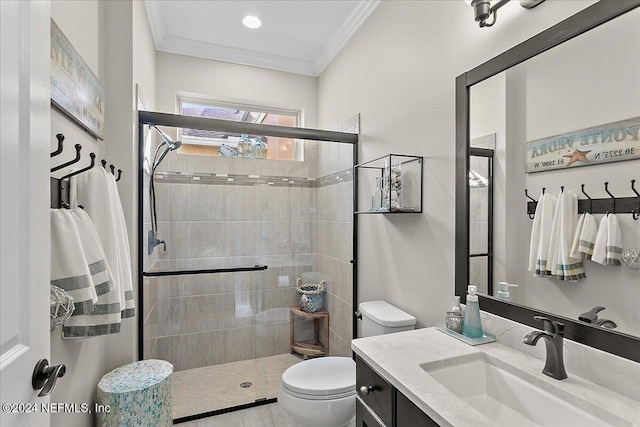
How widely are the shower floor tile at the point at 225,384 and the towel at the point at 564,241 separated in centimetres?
203

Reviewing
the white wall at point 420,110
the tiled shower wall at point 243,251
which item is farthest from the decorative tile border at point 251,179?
the white wall at point 420,110

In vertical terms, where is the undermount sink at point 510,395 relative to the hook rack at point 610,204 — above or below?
below

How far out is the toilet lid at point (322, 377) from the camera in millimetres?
1635

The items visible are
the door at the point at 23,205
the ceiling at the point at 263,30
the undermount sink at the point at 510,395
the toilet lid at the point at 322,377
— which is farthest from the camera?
the ceiling at the point at 263,30

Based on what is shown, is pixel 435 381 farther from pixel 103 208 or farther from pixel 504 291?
pixel 103 208

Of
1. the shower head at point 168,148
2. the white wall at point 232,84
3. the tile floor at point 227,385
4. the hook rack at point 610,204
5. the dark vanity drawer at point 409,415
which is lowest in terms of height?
the tile floor at point 227,385

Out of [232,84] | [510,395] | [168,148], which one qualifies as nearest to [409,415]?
[510,395]

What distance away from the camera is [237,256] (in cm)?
243

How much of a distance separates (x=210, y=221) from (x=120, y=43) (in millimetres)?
1208

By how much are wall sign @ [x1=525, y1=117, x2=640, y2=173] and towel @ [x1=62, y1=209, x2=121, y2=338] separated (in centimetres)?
159

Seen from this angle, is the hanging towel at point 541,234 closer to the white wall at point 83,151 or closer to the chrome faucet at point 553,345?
the chrome faucet at point 553,345

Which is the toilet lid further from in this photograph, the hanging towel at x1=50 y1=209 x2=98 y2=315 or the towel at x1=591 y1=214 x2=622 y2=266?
the towel at x1=591 y1=214 x2=622 y2=266

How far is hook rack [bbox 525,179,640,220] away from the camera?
866mm

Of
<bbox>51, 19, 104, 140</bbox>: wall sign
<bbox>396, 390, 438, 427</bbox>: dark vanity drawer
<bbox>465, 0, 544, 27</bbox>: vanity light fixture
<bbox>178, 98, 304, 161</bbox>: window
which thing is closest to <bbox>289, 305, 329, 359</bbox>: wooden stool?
<bbox>178, 98, 304, 161</bbox>: window
